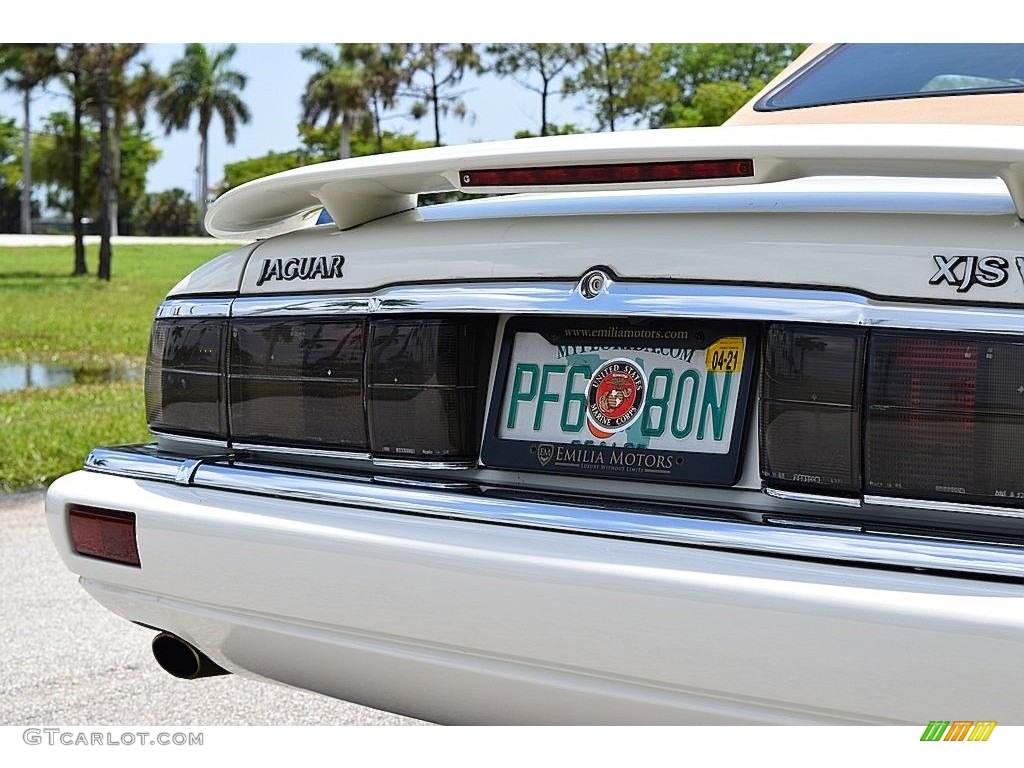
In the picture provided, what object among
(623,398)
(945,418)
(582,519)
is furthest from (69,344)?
(945,418)

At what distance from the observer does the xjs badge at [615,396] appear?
2346 mm

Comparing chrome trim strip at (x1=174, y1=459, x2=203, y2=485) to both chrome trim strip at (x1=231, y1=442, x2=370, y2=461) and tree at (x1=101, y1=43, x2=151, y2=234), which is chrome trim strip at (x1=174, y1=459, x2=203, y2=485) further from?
tree at (x1=101, y1=43, x2=151, y2=234)

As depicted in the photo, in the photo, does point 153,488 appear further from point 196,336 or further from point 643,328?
point 643,328

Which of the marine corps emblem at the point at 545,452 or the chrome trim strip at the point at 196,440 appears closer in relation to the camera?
the marine corps emblem at the point at 545,452

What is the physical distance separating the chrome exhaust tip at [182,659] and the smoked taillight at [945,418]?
5.12 ft

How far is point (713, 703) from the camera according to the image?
2.08m

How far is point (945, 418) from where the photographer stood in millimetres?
2029

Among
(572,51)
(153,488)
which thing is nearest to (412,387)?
(153,488)

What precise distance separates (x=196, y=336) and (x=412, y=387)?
25.8 inches

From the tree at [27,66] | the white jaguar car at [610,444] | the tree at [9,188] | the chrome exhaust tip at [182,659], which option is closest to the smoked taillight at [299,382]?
the white jaguar car at [610,444]

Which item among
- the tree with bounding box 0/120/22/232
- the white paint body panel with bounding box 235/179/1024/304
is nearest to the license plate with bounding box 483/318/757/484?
the white paint body panel with bounding box 235/179/1024/304

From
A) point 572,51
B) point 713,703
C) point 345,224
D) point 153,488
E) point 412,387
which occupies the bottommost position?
point 713,703

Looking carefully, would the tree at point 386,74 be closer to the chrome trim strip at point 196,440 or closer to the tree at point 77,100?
the tree at point 77,100

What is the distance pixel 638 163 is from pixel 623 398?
0.44m
